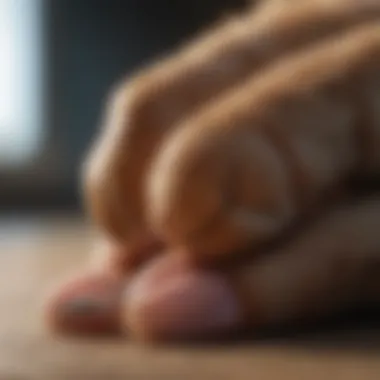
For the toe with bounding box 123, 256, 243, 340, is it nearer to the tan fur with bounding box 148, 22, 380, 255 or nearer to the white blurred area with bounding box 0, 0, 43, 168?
the tan fur with bounding box 148, 22, 380, 255

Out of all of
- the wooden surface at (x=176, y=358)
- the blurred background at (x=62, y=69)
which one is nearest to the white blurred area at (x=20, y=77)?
the blurred background at (x=62, y=69)

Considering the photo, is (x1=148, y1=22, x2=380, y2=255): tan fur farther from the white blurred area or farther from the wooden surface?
the white blurred area

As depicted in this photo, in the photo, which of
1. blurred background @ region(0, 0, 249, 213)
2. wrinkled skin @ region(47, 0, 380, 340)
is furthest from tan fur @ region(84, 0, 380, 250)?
blurred background @ region(0, 0, 249, 213)

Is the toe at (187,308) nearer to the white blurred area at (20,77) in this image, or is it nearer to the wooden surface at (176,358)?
the wooden surface at (176,358)

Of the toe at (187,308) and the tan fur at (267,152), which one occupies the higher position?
the tan fur at (267,152)

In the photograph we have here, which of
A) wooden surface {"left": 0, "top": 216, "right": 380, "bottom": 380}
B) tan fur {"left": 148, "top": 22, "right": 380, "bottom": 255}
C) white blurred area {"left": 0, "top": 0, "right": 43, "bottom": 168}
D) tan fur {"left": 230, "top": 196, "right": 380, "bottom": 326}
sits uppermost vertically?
white blurred area {"left": 0, "top": 0, "right": 43, "bottom": 168}

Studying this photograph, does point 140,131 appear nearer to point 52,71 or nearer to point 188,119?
point 188,119

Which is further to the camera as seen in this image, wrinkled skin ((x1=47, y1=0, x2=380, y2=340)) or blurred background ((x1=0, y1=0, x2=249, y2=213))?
blurred background ((x1=0, y1=0, x2=249, y2=213))

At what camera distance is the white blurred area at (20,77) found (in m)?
1.38

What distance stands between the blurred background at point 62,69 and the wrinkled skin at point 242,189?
0.74 m

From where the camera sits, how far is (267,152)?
55 centimetres

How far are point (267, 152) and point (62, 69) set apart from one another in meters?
0.86

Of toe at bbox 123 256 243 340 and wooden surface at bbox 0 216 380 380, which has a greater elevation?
toe at bbox 123 256 243 340

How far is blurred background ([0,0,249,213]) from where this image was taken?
135 centimetres
